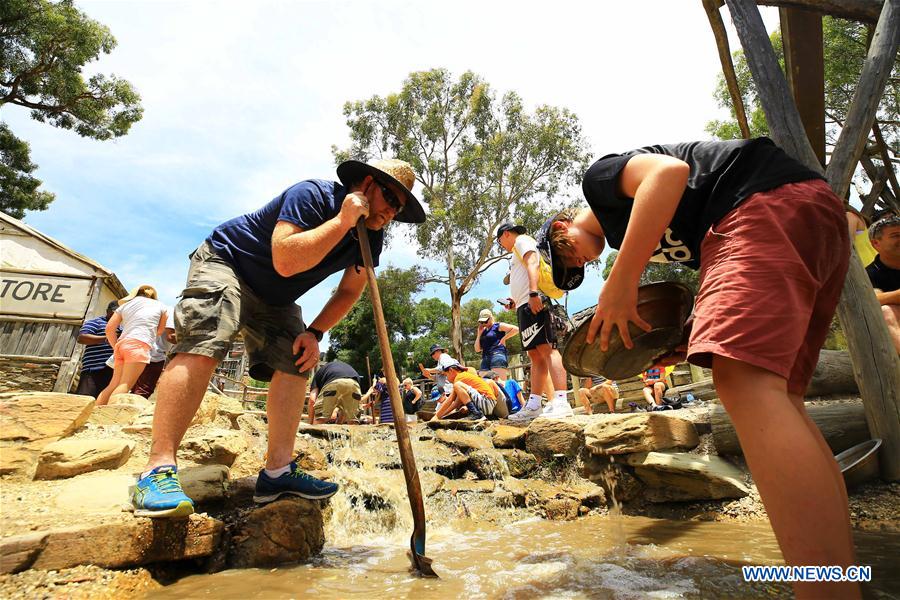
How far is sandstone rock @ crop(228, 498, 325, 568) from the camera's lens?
2045 mm

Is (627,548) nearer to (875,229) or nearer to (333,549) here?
(333,549)

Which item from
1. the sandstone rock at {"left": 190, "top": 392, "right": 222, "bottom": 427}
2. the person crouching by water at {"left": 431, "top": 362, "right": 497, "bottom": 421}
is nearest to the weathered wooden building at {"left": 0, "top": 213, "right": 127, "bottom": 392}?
the sandstone rock at {"left": 190, "top": 392, "right": 222, "bottom": 427}

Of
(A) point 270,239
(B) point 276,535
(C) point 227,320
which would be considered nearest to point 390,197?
(A) point 270,239

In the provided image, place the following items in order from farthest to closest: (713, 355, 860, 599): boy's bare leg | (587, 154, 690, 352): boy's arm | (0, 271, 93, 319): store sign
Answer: (0, 271, 93, 319): store sign
(587, 154, 690, 352): boy's arm
(713, 355, 860, 599): boy's bare leg

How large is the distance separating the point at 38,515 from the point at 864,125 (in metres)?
5.26

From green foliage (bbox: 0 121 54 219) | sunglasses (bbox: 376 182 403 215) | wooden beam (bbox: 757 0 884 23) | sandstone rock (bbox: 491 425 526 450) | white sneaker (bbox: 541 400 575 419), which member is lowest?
sandstone rock (bbox: 491 425 526 450)

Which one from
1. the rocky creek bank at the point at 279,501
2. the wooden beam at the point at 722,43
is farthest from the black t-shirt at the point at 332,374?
the wooden beam at the point at 722,43

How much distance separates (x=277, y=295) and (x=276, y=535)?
1.12 meters

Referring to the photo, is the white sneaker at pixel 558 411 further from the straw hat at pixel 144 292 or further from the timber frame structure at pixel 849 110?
the straw hat at pixel 144 292

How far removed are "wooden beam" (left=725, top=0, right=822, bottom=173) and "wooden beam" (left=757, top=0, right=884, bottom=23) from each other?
0.73 feet

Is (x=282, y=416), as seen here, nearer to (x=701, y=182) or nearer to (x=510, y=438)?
(x=701, y=182)

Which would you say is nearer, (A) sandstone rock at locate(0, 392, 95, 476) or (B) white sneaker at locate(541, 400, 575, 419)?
(A) sandstone rock at locate(0, 392, 95, 476)

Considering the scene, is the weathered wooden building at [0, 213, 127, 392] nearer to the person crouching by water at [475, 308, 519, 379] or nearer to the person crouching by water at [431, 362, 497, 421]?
the person crouching by water at [431, 362, 497, 421]

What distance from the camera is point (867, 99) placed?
337cm
